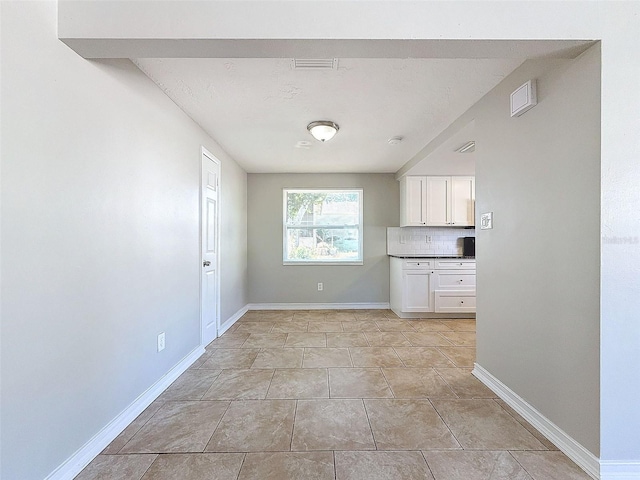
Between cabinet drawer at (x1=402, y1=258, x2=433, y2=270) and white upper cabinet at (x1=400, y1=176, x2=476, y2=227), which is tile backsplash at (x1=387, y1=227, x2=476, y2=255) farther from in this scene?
cabinet drawer at (x1=402, y1=258, x2=433, y2=270)

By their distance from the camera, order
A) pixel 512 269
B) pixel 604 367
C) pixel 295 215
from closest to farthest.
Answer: pixel 604 367 < pixel 512 269 < pixel 295 215

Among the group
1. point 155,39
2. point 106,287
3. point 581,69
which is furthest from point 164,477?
point 581,69

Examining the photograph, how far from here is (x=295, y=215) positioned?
16.2 feet

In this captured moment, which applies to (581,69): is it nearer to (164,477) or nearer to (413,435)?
(413,435)

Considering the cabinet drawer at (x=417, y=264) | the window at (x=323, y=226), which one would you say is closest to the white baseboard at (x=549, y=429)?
the cabinet drawer at (x=417, y=264)

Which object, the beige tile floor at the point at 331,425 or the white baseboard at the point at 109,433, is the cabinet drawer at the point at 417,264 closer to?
the beige tile floor at the point at 331,425

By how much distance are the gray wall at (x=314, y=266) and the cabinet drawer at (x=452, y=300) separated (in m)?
0.90

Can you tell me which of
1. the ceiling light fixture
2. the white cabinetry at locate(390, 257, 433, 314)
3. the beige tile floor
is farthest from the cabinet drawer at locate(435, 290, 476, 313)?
the ceiling light fixture

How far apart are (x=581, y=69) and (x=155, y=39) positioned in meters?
2.04

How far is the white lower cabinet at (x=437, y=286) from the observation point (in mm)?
4227

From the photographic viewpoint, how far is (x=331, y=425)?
1.77 meters

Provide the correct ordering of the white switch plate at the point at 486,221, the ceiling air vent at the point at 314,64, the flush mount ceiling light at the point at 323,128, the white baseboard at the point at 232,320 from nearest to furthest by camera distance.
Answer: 1. the ceiling air vent at the point at 314,64
2. the white switch plate at the point at 486,221
3. the flush mount ceiling light at the point at 323,128
4. the white baseboard at the point at 232,320

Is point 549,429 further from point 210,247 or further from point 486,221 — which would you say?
point 210,247

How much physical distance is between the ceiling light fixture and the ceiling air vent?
1.79m
